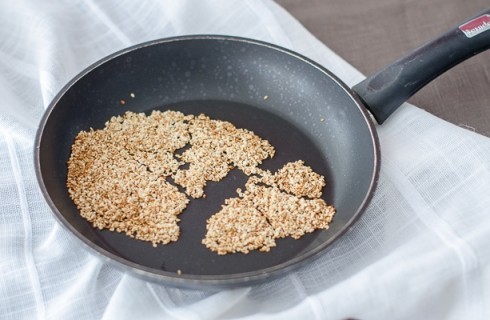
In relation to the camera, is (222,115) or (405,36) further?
(405,36)

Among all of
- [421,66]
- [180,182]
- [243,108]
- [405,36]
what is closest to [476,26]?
[421,66]

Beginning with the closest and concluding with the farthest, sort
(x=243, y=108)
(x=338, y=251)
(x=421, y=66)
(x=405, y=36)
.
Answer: (x=338, y=251)
(x=421, y=66)
(x=243, y=108)
(x=405, y=36)

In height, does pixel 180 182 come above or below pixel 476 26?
below

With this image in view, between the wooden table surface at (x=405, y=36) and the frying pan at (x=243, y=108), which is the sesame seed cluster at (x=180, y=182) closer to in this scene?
the frying pan at (x=243, y=108)

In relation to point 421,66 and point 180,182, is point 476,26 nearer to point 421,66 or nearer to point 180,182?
point 421,66

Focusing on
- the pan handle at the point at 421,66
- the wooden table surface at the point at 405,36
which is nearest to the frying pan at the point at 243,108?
the pan handle at the point at 421,66

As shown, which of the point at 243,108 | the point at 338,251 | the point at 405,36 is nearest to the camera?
the point at 338,251
